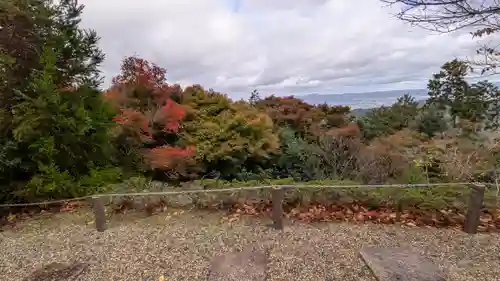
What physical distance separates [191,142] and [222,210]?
287 centimetres

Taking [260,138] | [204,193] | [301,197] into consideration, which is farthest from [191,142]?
[301,197]

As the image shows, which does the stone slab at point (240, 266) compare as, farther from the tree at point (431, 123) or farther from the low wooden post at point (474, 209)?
the tree at point (431, 123)

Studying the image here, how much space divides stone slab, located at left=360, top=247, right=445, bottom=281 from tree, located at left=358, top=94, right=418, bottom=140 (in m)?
6.08

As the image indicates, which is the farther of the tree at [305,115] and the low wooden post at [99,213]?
the tree at [305,115]

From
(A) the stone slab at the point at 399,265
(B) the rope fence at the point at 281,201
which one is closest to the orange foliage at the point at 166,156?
(B) the rope fence at the point at 281,201

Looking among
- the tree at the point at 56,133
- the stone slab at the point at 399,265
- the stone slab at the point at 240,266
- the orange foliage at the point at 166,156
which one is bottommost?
the stone slab at the point at 399,265

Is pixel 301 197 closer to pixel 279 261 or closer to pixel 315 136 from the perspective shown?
pixel 279 261

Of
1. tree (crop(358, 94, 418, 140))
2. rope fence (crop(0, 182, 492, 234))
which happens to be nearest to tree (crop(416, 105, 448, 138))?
Result: tree (crop(358, 94, 418, 140))

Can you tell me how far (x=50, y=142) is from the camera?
394 centimetres

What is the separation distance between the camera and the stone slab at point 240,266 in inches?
100

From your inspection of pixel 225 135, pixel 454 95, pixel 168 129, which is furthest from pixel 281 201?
pixel 454 95

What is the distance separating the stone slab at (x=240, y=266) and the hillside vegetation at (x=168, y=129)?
87.4 inches

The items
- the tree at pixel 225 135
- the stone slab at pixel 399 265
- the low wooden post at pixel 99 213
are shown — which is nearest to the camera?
the stone slab at pixel 399 265

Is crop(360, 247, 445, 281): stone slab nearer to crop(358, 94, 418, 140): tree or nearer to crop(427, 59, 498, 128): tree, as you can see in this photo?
crop(358, 94, 418, 140): tree
